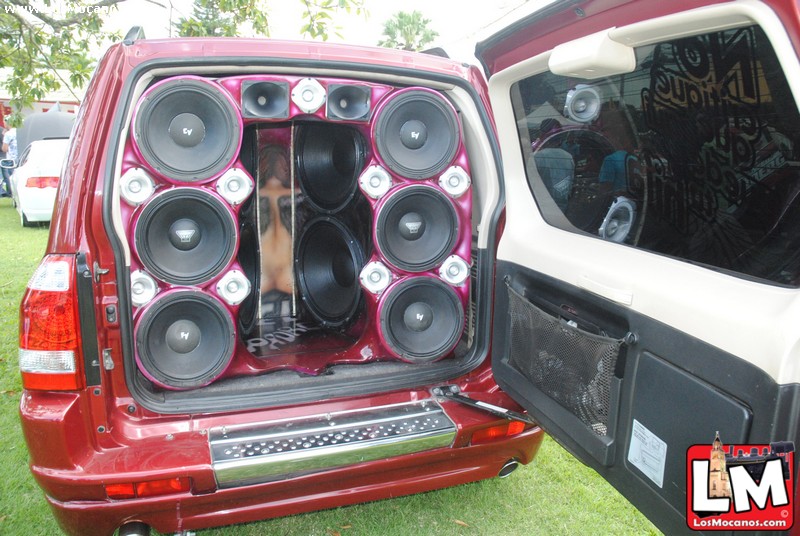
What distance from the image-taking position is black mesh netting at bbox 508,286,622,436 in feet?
4.71

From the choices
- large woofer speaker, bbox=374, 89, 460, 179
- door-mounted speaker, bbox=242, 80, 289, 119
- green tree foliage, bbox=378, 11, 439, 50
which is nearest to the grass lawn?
large woofer speaker, bbox=374, 89, 460, 179

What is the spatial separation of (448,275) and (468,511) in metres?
0.92

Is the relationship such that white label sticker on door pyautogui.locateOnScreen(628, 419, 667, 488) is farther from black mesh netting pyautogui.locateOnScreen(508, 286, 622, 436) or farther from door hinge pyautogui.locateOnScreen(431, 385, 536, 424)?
door hinge pyautogui.locateOnScreen(431, 385, 536, 424)

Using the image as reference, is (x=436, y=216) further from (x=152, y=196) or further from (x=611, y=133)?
(x=152, y=196)

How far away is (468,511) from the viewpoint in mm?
2225

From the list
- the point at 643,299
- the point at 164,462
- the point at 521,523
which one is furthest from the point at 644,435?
the point at 164,462

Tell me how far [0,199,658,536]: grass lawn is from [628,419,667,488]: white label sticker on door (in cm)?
95

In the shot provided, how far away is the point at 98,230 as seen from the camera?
1.62 metres

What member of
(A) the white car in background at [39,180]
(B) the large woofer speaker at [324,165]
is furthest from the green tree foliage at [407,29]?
(B) the large woofer speaker at [324,165]

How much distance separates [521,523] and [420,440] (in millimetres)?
705

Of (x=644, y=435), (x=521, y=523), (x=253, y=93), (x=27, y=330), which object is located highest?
(x=253, y=93)

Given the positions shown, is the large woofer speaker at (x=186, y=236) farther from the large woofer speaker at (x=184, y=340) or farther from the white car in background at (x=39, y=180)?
the white car in background at (x=39, y=180)

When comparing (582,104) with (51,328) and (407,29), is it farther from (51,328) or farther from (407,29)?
(407,29)

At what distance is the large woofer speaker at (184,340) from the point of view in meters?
1.81
